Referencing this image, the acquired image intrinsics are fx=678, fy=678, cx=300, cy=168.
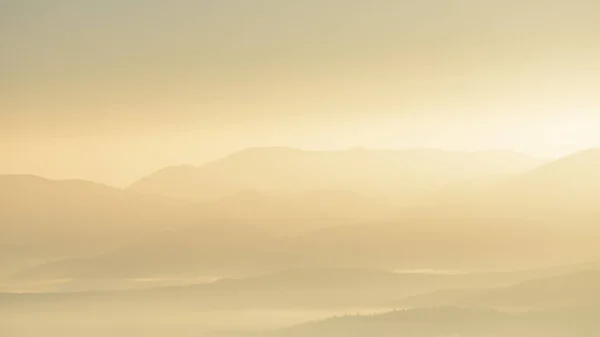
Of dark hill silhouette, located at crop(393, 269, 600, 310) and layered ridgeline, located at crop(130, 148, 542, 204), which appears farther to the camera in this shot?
layered ridgeline, located at crop(130, 148, 542, 204)

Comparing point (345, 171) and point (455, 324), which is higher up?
point (345, 171)

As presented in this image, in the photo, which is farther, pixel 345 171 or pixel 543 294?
pixel 345 171

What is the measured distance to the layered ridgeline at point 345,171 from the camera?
8.35ft

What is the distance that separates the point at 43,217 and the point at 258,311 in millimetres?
965

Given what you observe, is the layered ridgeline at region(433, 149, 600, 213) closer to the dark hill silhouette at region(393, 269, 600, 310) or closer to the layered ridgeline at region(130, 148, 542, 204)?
the layered ridgeline at region(130, 148, 542, 204)

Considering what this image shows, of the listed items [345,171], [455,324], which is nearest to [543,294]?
[455,324]

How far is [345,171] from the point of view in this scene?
→ 2.59 metres

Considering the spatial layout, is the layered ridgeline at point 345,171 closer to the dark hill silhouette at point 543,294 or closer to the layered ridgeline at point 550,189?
the layered ridgeline at point 550,189

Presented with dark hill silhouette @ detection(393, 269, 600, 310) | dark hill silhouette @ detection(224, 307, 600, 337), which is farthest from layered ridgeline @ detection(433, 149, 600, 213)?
dark hill silhouette @ detection(224, 307, 600, 337)

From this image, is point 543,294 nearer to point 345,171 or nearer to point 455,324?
point 455,324

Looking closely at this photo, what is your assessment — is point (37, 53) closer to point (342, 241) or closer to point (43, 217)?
point (43, 217)

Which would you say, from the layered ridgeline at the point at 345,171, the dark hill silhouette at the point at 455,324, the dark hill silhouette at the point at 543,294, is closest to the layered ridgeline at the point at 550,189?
the layered ridgeline at the point at 345,171

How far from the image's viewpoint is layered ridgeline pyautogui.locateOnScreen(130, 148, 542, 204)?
8.35ft

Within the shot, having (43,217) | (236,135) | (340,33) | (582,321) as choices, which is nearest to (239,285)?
(236,135)
